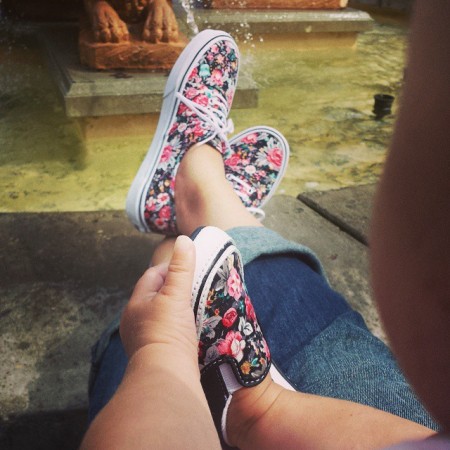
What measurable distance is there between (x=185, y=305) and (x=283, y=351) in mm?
244

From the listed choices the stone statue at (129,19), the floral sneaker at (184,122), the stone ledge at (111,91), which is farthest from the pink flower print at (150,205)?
the stone statue at (129,19)

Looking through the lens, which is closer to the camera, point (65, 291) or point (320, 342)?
point (320, 342)

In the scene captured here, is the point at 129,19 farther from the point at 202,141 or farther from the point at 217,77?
the point at 202,141

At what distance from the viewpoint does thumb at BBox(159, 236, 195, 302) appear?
79 cm

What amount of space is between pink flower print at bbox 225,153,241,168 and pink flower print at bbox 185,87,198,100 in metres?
0.25

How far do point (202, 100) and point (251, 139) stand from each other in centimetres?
24

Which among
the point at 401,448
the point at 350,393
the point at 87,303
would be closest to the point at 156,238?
the point at 87,303

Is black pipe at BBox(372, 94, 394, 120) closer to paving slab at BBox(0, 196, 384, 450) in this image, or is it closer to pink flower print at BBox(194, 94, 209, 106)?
paving slab at BBox(0, 196, 384, 450)

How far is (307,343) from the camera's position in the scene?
0.88 metres

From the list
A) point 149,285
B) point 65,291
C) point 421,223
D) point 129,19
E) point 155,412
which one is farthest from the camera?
point 129,19

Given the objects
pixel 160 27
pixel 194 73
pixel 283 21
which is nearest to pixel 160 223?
pixel 194 73

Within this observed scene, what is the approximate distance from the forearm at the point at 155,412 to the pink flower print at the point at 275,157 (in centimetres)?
112

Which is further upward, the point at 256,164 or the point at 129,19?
the point at 129,19

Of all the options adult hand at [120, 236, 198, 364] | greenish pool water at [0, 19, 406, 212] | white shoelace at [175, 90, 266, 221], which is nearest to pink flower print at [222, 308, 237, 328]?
adult hand at [120, 236, 198, 364]
